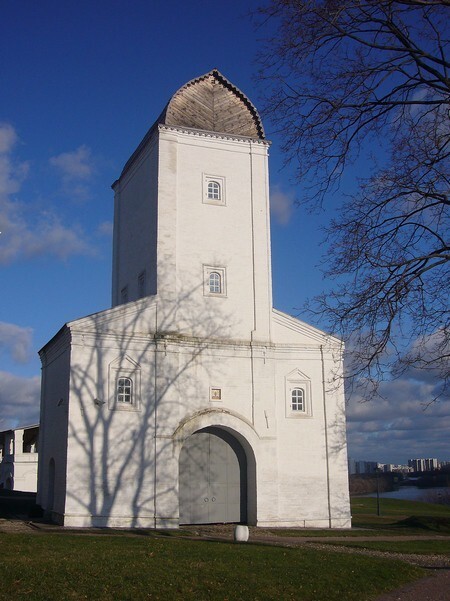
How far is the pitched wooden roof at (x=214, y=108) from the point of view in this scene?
90.8 ft

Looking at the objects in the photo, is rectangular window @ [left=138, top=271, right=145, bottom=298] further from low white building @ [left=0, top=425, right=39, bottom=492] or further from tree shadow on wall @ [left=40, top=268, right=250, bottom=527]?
low white building @ [left=0, top=425, right=39, bottom=492]

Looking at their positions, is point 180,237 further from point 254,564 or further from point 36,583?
point 36,583

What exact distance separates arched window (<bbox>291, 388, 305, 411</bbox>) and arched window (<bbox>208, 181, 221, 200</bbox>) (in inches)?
317

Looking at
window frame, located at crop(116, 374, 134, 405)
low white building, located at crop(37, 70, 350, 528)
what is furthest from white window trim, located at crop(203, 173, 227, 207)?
window frame, located at crop(116, 374, 134, 405)

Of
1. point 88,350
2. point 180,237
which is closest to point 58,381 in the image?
point 88,350

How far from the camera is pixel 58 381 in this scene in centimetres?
2600

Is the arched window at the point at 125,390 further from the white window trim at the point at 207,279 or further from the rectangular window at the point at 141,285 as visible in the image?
the white window trim at the point at 207,279

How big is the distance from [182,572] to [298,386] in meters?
13.9

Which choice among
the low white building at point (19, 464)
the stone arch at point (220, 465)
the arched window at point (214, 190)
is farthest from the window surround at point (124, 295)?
the low white building at point (19, 464)

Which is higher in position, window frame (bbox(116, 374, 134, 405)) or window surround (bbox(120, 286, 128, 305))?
window surround (bbox(120, 286, 128, 305))

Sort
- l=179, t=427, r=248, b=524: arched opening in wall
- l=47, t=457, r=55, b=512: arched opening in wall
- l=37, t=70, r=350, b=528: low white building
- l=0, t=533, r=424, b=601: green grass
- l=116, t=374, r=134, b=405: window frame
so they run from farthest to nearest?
l=47, t=457, r=55, b=512: arched opening in wall < l=179, t=427, r=248, b=524: arched opening in wall < l=116, t=374, r=134, b=405: window frame < l=37, t=70, r=350, b=528: low white building < l=0, t=533, r=424, b=601: green grass

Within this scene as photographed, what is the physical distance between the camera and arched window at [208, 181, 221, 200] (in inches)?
1079

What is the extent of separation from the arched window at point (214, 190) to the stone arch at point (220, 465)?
27.6ft

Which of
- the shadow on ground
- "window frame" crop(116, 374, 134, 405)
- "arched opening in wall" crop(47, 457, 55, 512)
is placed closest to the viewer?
"window frame" crop(116, 374, 134, 405)
